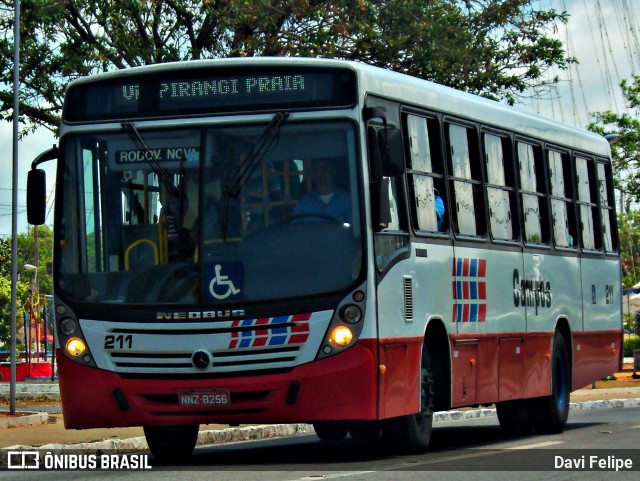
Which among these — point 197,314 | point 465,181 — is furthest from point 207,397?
point 465,181

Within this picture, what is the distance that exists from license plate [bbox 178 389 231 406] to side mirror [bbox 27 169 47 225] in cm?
225

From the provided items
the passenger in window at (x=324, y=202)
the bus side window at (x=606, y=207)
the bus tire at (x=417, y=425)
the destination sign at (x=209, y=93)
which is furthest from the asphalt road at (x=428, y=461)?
the bus side window at (x=606, y=207)

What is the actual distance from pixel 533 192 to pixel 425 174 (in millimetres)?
3344

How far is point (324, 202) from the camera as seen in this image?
11891mm

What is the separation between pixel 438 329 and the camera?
1347 cm

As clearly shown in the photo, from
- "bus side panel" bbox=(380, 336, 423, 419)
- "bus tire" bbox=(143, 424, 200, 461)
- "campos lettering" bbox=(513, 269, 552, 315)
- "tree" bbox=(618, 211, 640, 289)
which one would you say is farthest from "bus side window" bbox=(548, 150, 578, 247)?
"tree" bbox=(618, 211, 640, 289)

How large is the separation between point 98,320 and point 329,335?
1853 millimetres

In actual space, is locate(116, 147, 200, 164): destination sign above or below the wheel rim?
above

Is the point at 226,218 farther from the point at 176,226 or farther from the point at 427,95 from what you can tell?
the point at 427,95

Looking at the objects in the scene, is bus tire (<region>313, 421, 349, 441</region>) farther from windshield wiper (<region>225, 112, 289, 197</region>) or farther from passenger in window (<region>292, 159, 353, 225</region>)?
windshield wiper (<region>225, 112, 289, 197</region>)

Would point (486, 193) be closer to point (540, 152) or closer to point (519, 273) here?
point (519, 273)

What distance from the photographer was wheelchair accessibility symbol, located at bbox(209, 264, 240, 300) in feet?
38.7

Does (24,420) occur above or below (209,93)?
below

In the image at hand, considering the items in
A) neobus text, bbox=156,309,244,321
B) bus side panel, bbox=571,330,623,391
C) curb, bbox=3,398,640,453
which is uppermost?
neobus text, bbox=156,309,244,321
